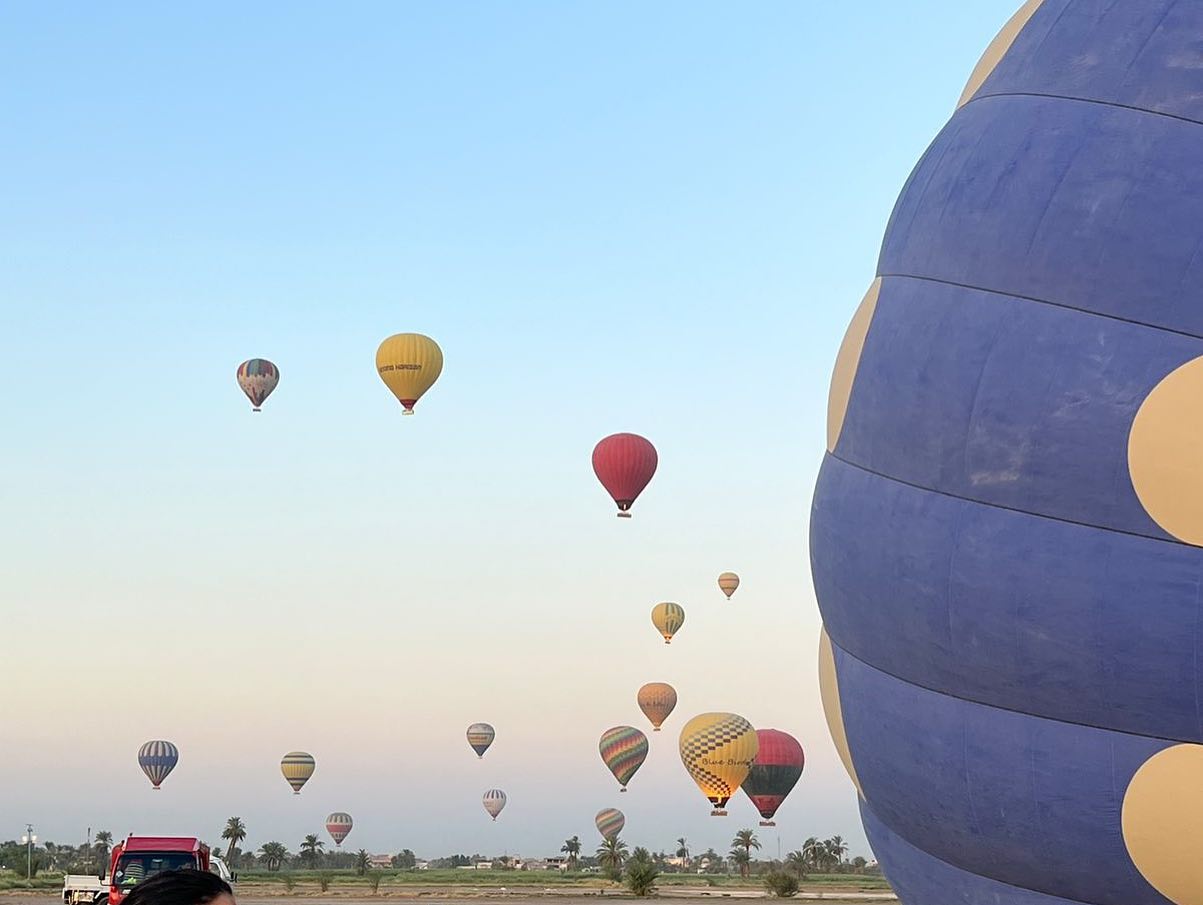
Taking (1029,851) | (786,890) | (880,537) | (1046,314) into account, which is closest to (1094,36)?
(1046,314)

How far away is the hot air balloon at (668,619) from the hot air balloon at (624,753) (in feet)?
12.4

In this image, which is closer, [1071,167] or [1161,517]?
[1161,517]

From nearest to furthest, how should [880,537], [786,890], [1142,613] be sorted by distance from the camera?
[1142,613], [880,537], [786,890]

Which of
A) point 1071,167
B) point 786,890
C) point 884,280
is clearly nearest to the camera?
point 1071,167

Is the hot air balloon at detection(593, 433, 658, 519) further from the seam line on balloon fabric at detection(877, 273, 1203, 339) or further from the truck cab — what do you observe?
the seam line on balloon fabric at detection(877, 273, 1203, 339)

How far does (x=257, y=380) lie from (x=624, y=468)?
12.1 m

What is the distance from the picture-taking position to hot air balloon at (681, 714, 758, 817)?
38.8m

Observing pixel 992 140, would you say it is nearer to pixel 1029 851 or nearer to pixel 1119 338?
pixel 1119 338

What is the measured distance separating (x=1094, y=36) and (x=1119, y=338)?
7.01 feet

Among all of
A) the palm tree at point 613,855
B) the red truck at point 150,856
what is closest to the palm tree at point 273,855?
the palm tree at point 613,855

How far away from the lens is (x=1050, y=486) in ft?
29.0

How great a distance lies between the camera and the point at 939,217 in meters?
9.96

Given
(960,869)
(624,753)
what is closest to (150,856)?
(960,869)

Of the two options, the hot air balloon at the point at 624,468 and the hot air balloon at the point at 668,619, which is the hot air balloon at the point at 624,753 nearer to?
the hot air balloon at the point at 668,619
